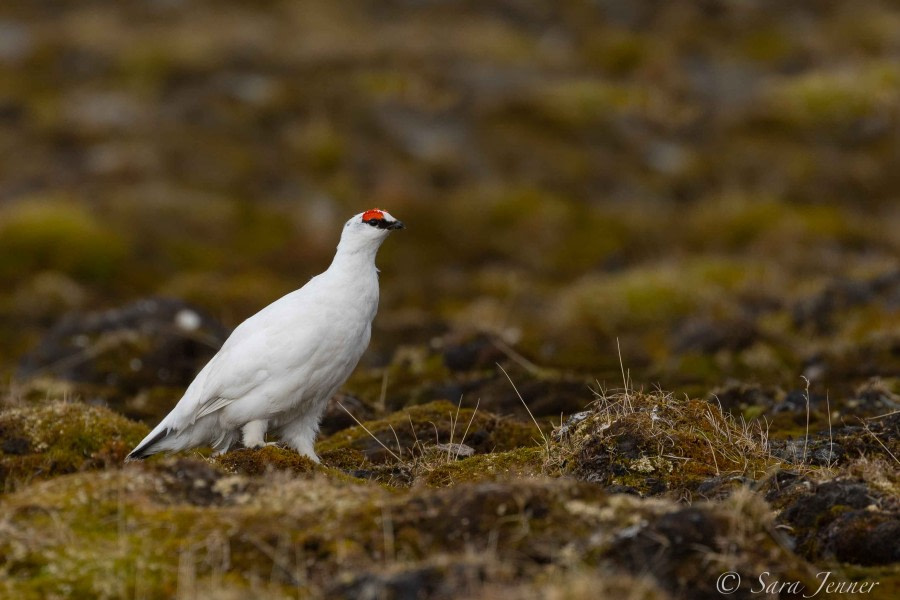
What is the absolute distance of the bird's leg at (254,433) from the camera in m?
7.25

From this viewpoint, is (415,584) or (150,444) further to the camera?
(150,444)

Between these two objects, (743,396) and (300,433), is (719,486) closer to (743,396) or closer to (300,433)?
(300,433)

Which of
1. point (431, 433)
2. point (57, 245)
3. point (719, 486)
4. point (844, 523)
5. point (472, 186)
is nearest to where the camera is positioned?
point (844, 523)

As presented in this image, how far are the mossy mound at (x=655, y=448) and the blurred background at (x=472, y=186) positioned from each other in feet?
9.53

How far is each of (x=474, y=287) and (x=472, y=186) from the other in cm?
462

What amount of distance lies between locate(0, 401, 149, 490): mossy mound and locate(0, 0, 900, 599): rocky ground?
0.02 metres

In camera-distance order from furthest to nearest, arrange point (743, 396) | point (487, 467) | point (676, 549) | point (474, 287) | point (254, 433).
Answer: point (474, 287), point (743, 396), point (254, 433), point (487, 467), point (676, 549)

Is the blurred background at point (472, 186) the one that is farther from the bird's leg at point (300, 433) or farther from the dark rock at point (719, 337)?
the bird's leg at point (300, 433)

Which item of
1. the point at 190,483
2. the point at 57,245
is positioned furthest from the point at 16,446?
the point at 57,245

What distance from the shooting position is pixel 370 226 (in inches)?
304

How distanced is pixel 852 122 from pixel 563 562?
23.2 metres

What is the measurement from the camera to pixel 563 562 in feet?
14.0

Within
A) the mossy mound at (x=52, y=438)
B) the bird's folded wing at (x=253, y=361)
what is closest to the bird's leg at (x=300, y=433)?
the bird's folded wing at (x=253, y=361)

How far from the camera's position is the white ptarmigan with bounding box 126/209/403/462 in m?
7.08
